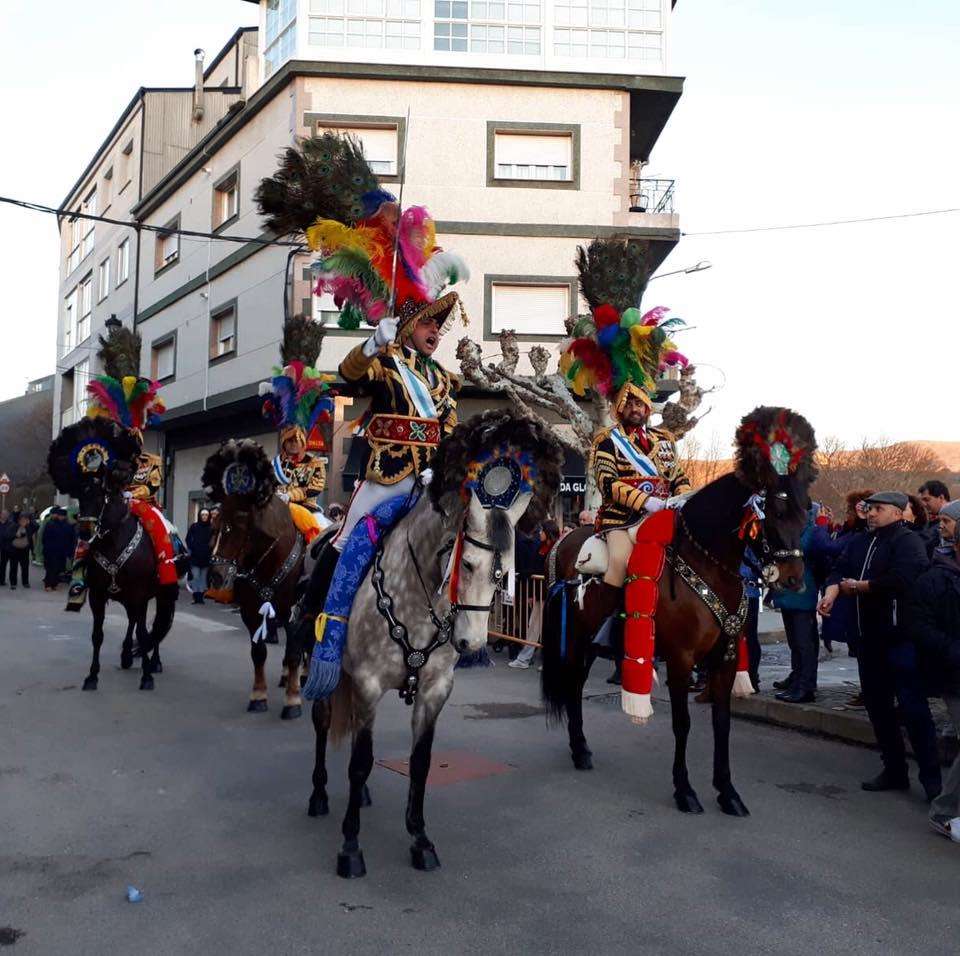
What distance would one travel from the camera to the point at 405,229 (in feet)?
16.3

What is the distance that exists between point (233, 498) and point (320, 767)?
3039 millimetres

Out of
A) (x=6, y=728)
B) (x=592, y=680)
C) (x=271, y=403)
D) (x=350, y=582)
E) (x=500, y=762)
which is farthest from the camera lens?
(x=592, y=680)

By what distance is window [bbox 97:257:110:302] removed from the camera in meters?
32.0

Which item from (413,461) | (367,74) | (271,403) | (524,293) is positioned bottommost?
(413,461)

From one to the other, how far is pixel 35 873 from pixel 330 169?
13.1 feet

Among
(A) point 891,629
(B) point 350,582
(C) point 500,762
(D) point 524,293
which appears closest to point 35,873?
(B) point 350,582

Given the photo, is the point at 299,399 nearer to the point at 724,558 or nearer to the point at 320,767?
the point at 320,767

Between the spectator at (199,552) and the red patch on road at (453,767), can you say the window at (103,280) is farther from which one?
the red patch on road at (453,767)

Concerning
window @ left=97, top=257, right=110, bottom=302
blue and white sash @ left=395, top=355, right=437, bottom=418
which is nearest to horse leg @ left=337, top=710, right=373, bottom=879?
blue and white sash @ left=395, top=355, right=437, bottom=418

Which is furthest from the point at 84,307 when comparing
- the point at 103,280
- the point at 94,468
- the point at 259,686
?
the point at 259,686

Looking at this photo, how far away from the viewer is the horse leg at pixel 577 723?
6.25 meters

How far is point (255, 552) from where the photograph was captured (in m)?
7.74

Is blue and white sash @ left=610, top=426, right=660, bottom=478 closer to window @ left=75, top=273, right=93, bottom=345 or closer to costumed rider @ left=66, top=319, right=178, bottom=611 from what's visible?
costumed rider @ left=66, top=319, right=178, bottom=611

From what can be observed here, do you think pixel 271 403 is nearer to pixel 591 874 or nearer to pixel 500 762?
pixel 500 762
